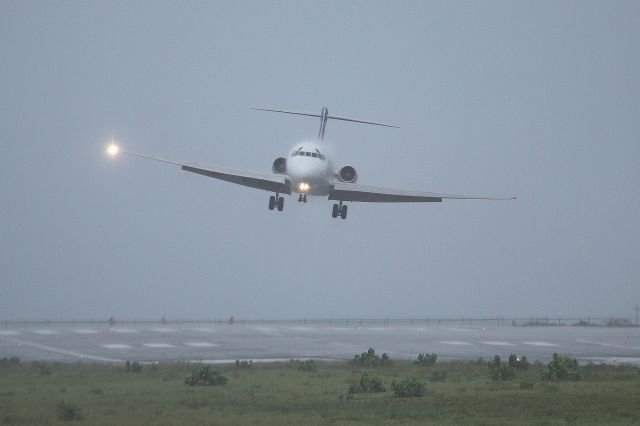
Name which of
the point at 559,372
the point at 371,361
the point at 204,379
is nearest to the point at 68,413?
the point at 204,379

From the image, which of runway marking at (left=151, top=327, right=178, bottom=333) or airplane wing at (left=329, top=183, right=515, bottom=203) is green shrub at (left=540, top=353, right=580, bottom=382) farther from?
runway marking at (left=151, top=327, right=178, bottom=333)

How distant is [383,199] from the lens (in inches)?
2530

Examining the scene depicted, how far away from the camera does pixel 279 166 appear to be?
206 ft

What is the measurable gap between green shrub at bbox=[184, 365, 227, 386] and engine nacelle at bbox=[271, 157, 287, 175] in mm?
15088

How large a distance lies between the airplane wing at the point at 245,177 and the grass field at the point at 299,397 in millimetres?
11504

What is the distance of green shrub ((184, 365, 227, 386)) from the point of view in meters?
52.0

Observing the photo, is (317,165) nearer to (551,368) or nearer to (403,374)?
(403,374)

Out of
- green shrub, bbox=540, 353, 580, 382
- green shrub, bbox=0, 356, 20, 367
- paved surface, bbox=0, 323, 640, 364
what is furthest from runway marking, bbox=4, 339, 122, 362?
green shrub, bbox=540, 353, 580, 382

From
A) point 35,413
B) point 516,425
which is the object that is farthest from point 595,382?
point 35,413

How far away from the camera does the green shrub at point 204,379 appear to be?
52031mm

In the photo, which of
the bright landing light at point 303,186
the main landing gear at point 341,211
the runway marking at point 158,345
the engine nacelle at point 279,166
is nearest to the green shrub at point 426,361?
the main landing gear at point 341,211

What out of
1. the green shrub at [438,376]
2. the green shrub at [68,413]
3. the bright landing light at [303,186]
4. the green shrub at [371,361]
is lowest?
the green shrub at [68,413]

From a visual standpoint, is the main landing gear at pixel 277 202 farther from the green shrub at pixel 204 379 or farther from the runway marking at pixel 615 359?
the runway marking at pixel 615 359

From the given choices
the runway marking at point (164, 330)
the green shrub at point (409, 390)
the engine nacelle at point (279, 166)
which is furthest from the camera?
the runway marking at point (164, 330)
